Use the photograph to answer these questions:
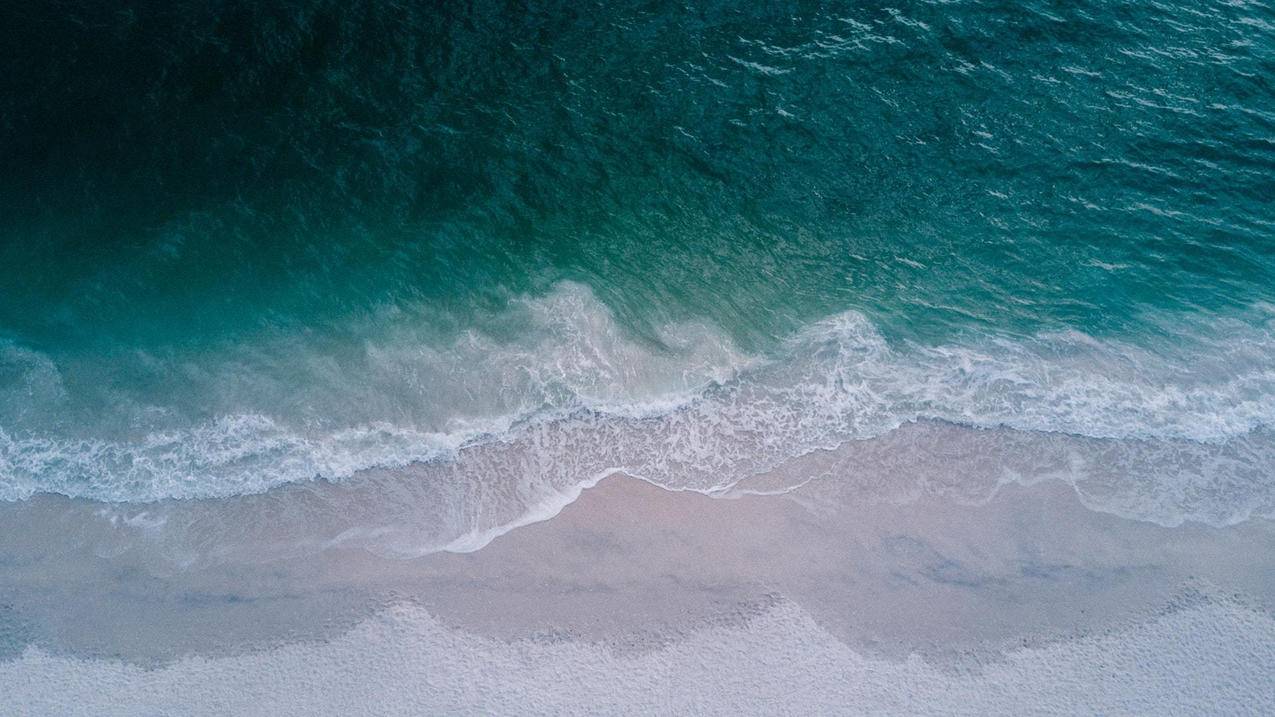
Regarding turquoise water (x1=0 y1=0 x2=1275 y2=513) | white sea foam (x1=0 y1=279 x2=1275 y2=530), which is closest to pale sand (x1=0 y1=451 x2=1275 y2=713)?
white sea foam (x1=0 y1=279 x2=1275 y2=530)

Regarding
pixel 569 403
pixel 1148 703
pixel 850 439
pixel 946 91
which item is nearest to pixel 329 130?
pixel 569 403

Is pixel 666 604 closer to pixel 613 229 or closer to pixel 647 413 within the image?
pixel 647 413

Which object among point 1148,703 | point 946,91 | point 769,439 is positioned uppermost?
point 946,91

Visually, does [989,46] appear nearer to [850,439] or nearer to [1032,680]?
[850,439]

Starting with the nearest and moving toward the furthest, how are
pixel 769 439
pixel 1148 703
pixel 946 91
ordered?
pixel 1148 703
pixel 769 439
pixel 946 91

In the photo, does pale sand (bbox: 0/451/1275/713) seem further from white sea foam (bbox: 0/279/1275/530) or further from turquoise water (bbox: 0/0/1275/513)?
turquoise water (bbox: 0/0/1275/513)

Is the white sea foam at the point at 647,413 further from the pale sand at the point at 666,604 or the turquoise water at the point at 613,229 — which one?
the pale sand at the point at 666,604

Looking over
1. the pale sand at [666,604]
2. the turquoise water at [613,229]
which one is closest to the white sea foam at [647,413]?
the turquoise water at [613,229]
